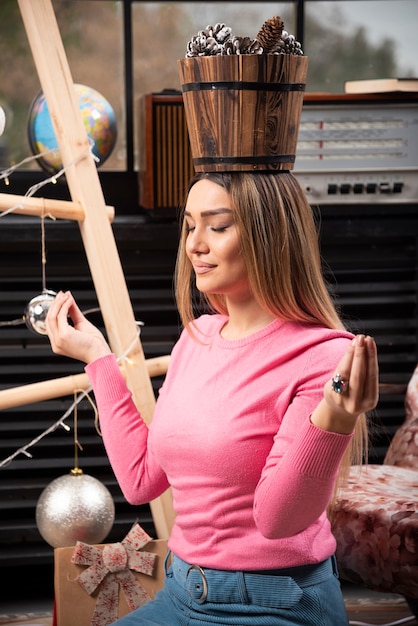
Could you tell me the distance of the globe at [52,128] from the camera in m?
2.62

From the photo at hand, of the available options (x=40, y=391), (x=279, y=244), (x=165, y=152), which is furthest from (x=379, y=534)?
(x=165, y=152)

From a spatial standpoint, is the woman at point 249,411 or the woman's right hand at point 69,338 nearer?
the woman at point 249,411

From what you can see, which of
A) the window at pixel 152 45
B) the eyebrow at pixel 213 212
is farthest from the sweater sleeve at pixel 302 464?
the window at pixel 152 45

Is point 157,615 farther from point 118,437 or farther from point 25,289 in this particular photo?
point 25,289

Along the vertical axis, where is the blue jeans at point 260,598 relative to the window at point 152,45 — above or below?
below

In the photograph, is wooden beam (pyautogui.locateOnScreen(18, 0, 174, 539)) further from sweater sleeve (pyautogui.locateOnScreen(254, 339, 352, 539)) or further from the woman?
sweater sleeve (pyautogui.locateOnScreen(254, 339, 352, 539))

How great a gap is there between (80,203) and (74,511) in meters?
0.71

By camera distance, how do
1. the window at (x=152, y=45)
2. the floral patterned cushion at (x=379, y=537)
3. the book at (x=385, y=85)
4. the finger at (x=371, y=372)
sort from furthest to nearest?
the window at (x=152, y=45), the book at (x=385, y=85), the floral patterned cushion at (x=379, y=537), the finger at (x=371, y=372)

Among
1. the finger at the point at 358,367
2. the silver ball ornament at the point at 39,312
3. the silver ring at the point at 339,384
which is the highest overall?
the finger at the point at 358,367

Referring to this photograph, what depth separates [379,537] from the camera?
2.24 meters

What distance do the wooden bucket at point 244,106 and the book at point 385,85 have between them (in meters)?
1.37

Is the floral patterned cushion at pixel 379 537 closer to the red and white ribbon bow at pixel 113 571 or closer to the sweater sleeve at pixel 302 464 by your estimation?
the red and white ribbon bow at pixel 113 571

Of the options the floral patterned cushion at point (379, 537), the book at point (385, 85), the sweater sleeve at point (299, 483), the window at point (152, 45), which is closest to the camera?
the sweater sleeve at point (299, 483)

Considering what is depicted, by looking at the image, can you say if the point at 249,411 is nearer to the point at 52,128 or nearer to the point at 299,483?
the point at 299,483
